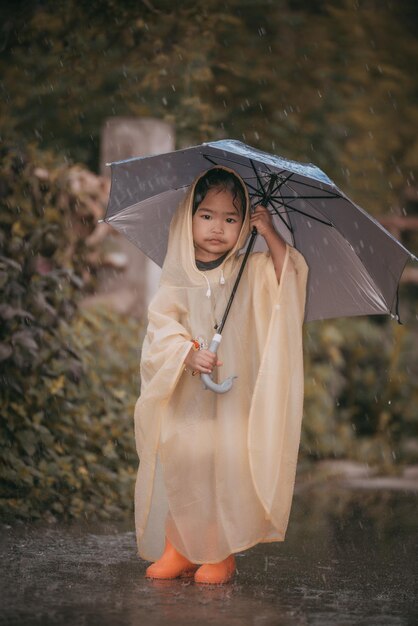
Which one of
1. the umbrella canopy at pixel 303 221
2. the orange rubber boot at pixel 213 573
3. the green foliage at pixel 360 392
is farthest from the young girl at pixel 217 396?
the green foliage at pixel 360 392

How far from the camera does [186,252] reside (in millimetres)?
5289

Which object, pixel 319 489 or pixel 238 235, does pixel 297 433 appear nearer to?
pixel 238 235

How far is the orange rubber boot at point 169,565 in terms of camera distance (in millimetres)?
5230

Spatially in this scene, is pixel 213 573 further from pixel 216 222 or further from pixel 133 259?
pixel 133 259

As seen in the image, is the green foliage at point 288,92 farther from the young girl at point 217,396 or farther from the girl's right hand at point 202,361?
the girl's right hand at point 202,361

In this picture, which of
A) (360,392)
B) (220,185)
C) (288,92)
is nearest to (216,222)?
(220,185)

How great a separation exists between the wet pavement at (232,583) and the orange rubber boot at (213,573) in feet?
0.24

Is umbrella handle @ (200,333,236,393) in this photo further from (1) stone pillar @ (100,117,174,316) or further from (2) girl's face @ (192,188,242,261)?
(1) stone pillar @ (100,117,174,316)

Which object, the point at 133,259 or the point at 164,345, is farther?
the point at 133,259

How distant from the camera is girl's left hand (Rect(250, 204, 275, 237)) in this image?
527 centimetres

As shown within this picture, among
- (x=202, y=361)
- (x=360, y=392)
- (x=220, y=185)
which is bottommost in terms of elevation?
(x=360, y=392)

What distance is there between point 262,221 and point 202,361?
28.4 inches

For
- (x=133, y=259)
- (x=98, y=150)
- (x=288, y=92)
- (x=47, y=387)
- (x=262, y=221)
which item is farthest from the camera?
(x=98, y=150)

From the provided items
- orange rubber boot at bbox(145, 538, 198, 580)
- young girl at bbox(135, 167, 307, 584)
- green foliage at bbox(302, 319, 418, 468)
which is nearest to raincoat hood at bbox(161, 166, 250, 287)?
young girl at bbox(135, 167, 307, 584)
